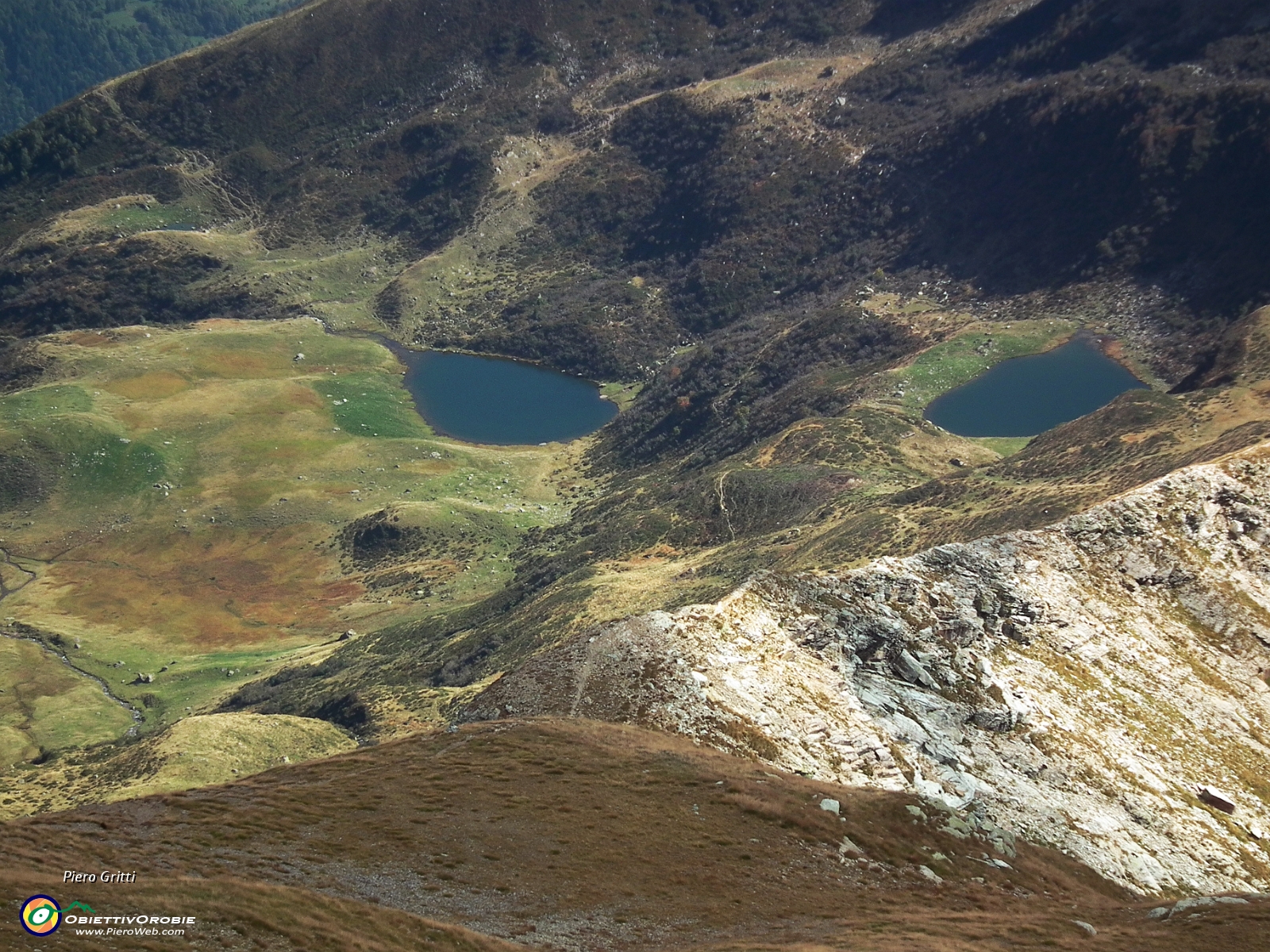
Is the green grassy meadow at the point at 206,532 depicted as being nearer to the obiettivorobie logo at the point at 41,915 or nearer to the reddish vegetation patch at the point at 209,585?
the reddish vegetation patch at the point at 209,585

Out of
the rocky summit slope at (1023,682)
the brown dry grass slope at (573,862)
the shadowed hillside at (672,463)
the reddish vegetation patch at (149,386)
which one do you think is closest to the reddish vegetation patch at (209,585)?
the shadowed hillside at (672,463)

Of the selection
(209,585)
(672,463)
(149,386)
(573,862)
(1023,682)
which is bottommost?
(573,862)

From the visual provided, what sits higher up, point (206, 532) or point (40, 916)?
point (206, 532)

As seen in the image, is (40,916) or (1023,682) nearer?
(40,916)

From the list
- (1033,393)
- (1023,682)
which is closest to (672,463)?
(1033,393)

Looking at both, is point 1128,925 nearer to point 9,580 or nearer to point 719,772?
point 719,772

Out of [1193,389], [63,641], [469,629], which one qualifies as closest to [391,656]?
[469,629]

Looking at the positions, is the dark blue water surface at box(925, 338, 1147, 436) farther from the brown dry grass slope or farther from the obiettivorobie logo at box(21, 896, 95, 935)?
the obiettivorobie logo at box(21, 896, 95, 935)
